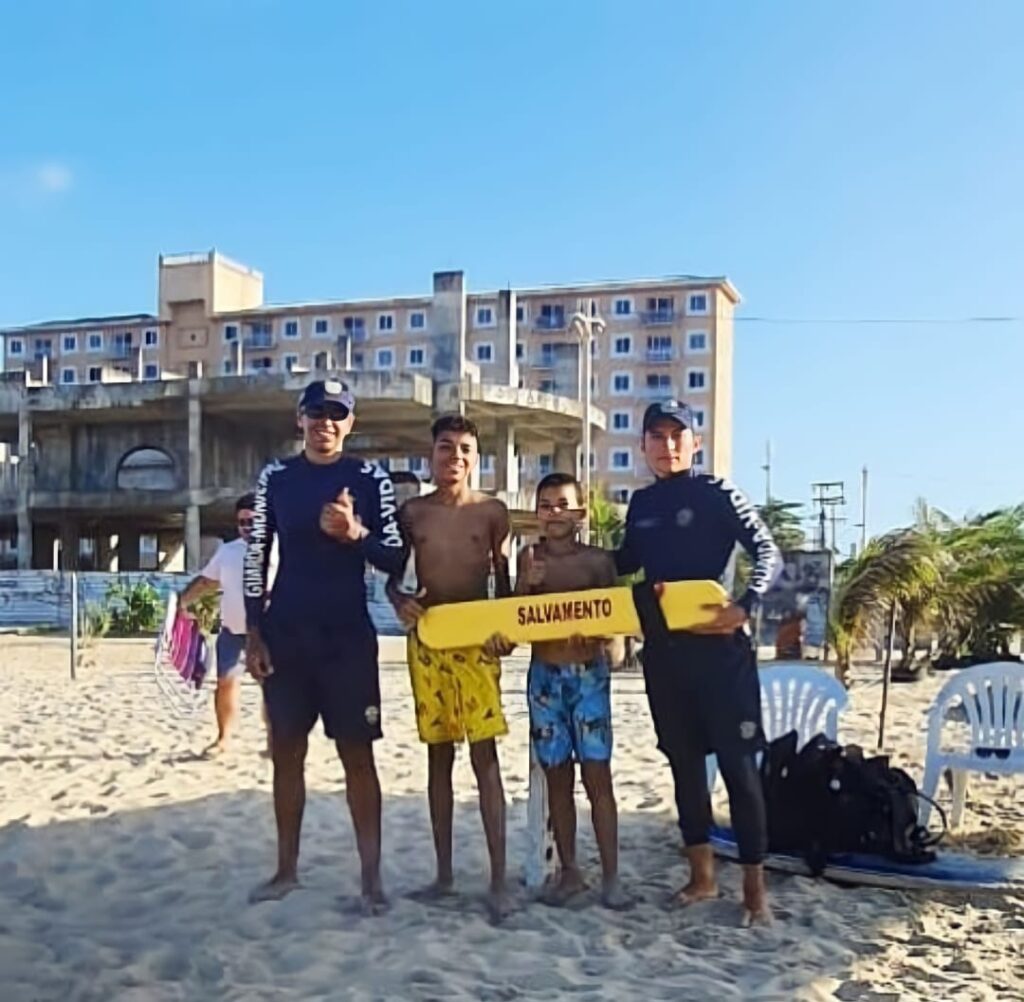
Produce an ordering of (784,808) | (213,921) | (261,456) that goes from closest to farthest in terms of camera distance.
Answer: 1. (213,921)
2. (784,808)
3. (261,456)

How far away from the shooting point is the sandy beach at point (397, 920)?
372 centimetres

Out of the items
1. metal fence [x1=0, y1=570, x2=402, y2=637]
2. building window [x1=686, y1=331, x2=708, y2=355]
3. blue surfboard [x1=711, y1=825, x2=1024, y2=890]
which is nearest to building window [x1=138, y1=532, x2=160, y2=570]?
metal fence [x1=0, y1=570, x2=402, y2=637]

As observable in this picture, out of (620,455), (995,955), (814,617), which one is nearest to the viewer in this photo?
(995,955)

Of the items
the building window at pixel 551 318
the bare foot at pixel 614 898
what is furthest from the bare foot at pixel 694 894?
the building window at pixel 551 318

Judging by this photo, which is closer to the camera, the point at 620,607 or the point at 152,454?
the point at 620,607

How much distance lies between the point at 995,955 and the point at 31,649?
18398 mm

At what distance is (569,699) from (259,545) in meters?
1.25

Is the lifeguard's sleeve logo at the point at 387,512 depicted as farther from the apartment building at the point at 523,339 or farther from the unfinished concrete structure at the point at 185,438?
the apartment building at the point at 523,339

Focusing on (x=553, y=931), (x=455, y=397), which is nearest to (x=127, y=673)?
(x=553, y=931)

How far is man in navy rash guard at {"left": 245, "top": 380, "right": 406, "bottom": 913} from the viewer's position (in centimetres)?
448

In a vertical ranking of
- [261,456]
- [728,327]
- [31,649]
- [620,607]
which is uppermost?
[728,327]

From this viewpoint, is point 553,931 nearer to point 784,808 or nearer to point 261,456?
point 784,808

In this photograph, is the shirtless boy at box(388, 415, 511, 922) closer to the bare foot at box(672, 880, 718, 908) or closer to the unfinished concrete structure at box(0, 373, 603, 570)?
the bare foot at box(672, 880, 718, 908)

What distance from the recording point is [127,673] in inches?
576
